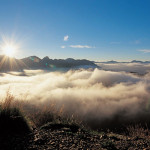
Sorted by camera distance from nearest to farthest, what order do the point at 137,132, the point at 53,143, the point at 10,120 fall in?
the point at 53,143 → the point at 10,120 → the point at 137,132

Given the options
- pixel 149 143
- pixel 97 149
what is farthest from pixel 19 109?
pixel 149 143

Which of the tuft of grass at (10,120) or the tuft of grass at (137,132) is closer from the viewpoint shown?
the tuft of grass at (10,120)

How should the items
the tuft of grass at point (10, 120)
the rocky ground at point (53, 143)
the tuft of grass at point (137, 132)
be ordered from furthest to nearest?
1. the tuft of grass at point (137, 132)
2. the tuft of grass at point (10, 120)
3. the rocky ground at point (53, 143)

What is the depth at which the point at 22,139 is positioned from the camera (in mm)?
5285

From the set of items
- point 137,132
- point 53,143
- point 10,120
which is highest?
point 10,120

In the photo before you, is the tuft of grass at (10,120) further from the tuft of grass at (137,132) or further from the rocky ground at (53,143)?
the tuft of grass at (137,132)

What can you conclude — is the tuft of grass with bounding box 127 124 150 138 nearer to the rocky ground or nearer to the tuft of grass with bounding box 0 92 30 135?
the rocky ground

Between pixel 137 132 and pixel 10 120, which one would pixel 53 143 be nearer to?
pixel 10 120

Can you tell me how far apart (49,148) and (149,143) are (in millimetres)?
4001

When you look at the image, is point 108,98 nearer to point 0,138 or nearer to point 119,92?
point 119,92

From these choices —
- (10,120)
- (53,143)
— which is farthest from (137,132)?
(10,120)

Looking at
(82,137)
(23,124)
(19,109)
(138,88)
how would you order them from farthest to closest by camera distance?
(138,88) → (19,109) → (23,124) → (82,137)

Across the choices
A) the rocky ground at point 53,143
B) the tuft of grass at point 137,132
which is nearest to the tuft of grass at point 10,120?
the rocky ground at point 53,143

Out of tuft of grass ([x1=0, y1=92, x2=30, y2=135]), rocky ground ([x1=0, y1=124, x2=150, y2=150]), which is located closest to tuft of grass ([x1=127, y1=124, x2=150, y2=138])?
rocky ground ([x1=0, y1=124, x2=150, y2=150])
